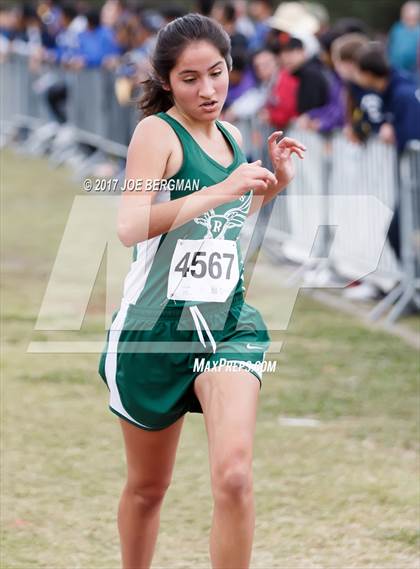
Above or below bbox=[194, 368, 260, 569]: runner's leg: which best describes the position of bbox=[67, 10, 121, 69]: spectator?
below

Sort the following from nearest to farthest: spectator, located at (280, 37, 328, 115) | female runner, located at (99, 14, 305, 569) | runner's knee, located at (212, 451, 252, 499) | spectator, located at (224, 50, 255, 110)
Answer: runner's knee, located at (212, 451, 252, 499), female runner, located at (99, 14, 305, 569), spectator, located at (280, 37, 328, 115), spectator, located at (224, 50, 255, 110)

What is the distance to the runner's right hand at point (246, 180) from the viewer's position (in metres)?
3.74

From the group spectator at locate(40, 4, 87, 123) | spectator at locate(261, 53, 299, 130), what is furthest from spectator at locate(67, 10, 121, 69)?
spectator at locate(261, 53, 299, 130)

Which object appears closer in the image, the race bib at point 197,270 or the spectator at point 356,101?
the race bib at point 197,270

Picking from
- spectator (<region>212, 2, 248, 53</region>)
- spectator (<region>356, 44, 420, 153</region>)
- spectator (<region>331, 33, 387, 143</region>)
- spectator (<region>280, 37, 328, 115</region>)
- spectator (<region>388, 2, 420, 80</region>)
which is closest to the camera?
spectator (<region>356, 44, 420, 153</region>)

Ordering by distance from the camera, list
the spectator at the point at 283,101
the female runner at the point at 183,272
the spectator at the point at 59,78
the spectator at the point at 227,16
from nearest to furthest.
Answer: the female runner at the point at 183,272 < the spectator at the point at 283,101 < the spectator at the point at 227,16 < the spectator at the point at 59,78

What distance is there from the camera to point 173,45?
13.2 feet

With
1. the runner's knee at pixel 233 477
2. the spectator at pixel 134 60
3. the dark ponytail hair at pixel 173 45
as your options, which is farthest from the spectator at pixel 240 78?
the runner's knee at pixel 233 477

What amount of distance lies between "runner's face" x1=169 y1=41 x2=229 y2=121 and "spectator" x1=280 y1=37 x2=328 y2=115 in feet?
23.8

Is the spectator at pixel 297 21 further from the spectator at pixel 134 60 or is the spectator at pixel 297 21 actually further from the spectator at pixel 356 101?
the spectator at pixel 356 101

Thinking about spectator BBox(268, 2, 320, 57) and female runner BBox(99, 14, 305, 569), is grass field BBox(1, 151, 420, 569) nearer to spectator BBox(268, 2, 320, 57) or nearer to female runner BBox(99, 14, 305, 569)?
female runner BBox(99, 14, 305, 569)

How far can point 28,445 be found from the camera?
20.9ft

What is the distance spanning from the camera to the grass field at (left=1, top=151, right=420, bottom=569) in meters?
5.02

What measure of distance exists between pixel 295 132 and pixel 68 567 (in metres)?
6.90
